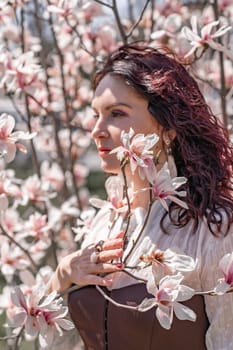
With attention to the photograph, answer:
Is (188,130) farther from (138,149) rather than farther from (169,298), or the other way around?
(169,298)

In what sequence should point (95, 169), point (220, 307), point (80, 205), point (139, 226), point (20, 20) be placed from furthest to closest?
1. point (95, 169)
2. point (80, 205)
3. point (20, 20)
4. point (139, 226)
5. point (220, 307)

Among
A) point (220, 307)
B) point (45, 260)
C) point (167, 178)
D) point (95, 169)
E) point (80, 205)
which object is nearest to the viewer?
point (167, 178)

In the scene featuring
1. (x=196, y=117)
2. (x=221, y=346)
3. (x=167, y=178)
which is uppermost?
(x=196, y=117)

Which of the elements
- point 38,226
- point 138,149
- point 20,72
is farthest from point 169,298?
point 38,226

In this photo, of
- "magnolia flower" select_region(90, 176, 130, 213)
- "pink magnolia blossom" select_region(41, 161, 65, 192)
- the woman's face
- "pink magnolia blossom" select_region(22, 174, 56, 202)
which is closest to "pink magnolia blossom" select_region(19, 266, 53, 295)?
"pink magnolia blossom" select_region(22, 174, 56, 202)

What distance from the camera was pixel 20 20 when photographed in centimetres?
264

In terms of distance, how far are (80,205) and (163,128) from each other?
1.20 meters

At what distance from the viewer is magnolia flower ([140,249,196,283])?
1553mm

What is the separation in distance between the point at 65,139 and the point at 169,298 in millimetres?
1960

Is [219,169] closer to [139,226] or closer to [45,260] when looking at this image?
[139,226]

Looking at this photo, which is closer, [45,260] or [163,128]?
[163,128]

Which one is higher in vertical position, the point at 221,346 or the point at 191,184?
the point at 191,184

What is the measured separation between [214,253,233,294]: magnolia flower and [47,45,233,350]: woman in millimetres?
76

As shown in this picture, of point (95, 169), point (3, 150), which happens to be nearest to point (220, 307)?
point (3, 150)
